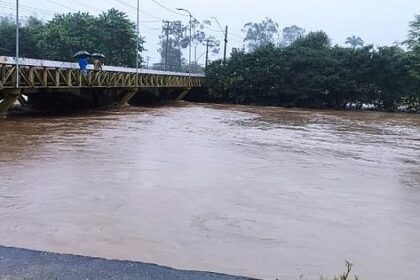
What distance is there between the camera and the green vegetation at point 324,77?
39.8 m

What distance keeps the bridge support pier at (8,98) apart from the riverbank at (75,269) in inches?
603

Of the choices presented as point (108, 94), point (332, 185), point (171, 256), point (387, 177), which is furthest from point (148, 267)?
point (108, 94)

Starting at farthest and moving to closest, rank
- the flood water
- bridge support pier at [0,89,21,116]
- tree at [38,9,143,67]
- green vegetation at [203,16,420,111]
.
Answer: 1. tree at [38,9,143,67]
2. green vegetation at [203,16,420,111]
3. bridge support pier at [0,89,21,116]
4. the flood water

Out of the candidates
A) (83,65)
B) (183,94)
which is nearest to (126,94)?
(83,65)

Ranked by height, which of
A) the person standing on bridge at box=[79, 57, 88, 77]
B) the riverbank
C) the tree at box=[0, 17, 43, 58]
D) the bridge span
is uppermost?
the tree at box=[0, 17, 43, 58]

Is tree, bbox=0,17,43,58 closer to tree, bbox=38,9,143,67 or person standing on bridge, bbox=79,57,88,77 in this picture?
tree, bbox=38,9,143,67

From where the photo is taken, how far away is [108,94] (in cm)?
3023

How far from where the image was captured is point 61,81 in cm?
2245

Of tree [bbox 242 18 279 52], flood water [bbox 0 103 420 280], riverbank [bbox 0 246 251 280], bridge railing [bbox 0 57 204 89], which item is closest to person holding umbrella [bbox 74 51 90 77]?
bridge railing [bbox 0 57 204 89]

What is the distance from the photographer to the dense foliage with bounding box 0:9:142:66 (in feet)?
152

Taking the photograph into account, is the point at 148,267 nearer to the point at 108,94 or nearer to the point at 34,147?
the point at 34,147

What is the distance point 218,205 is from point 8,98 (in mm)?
14387

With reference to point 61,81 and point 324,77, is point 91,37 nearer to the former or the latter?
point 324,77

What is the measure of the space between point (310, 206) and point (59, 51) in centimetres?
4241
